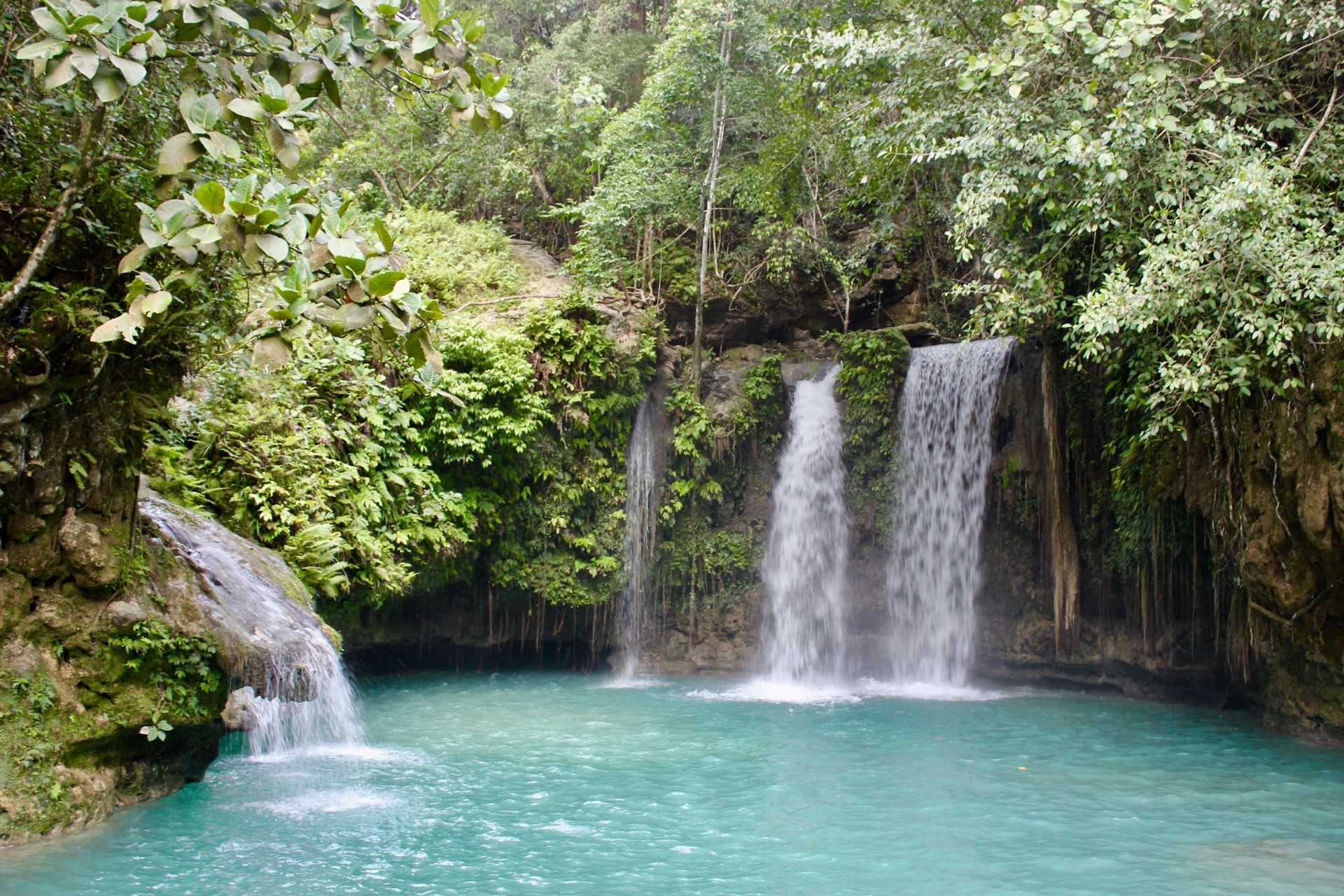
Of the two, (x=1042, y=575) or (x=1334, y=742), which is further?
(x=1042, y=575)

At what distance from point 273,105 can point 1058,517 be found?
10.9 meters

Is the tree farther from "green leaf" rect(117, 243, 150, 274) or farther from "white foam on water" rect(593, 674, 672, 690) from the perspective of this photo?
"white foam on water" rect(593, 674, 672, 690)

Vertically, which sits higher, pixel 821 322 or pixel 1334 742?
pixel 821 322

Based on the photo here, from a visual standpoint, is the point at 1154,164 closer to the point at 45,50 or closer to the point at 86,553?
the point at 45,50

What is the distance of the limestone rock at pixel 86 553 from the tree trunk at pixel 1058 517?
1011 centimetres

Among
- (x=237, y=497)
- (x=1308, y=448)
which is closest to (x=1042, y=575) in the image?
(x=1308, y=448)

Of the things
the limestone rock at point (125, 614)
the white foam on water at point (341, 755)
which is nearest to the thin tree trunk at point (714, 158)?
the white foam on water at point (341, 755)

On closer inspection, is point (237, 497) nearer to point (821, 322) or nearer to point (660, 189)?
point (660, 189)

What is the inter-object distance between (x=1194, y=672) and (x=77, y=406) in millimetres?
11955

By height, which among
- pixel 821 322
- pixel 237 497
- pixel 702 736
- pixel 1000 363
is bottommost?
pixel 702 736

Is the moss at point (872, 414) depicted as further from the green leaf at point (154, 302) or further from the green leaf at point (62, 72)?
the green leaf at point (62, 72)

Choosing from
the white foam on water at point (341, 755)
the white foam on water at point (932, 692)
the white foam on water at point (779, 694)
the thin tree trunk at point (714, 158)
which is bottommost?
the white foam on water at point (341, 755)

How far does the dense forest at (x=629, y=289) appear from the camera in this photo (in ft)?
15.6

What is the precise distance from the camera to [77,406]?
6426 millimetres
